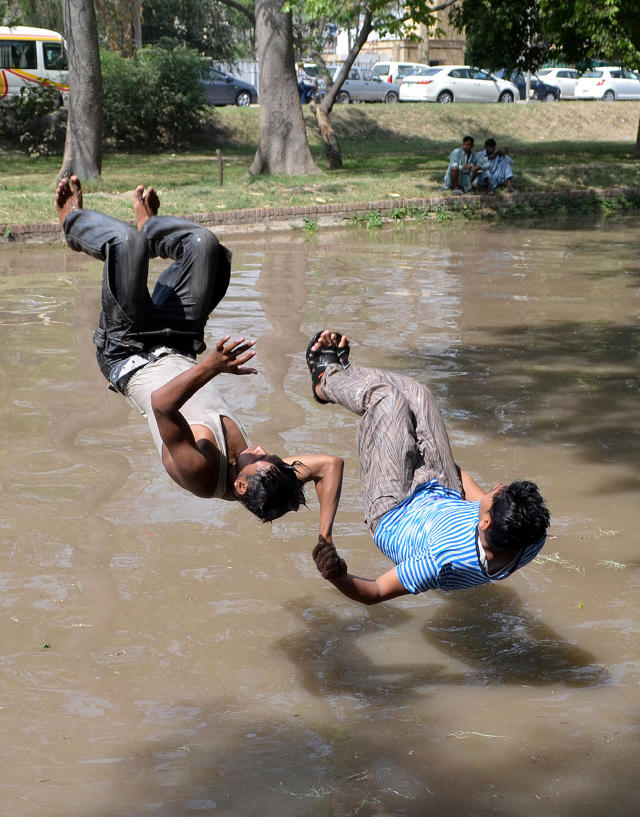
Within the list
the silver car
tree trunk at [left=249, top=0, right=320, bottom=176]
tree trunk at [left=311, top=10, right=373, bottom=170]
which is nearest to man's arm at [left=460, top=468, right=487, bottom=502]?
tree trunk at [left=249, top=0, right=320, bottom=176]

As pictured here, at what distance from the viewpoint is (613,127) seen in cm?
3403

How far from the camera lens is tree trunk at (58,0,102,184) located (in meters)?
19.1

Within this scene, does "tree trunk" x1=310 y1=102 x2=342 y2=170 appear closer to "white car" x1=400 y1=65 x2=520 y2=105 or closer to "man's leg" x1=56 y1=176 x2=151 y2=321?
"white car" x1=400 y1=65 x2=520 y2=105

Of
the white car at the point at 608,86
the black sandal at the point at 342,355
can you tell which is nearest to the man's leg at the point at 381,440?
the black sandal at the point at 342,355

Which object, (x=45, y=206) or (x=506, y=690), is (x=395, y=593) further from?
(x=45, y=206)

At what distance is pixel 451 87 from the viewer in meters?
36.3

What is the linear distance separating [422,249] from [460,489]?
37.6ft

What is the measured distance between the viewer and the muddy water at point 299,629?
400 centimetres

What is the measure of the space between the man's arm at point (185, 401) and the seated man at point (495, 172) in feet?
54.4

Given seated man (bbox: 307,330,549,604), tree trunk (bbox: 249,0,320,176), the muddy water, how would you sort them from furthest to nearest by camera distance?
tree trunk (bbox: 249,0,320,176) < seated man (bbox: 307,330,549,604) < the muddy water

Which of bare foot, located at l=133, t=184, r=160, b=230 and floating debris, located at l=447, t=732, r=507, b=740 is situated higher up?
bare foot, located at l=133, t=184, r=160, b=230

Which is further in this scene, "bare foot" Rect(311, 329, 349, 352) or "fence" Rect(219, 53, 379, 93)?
"fence" Rect(219, 53, 379, 93)

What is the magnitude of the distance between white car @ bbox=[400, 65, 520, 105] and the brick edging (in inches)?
654

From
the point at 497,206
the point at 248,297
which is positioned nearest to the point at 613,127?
the point at 497,206
